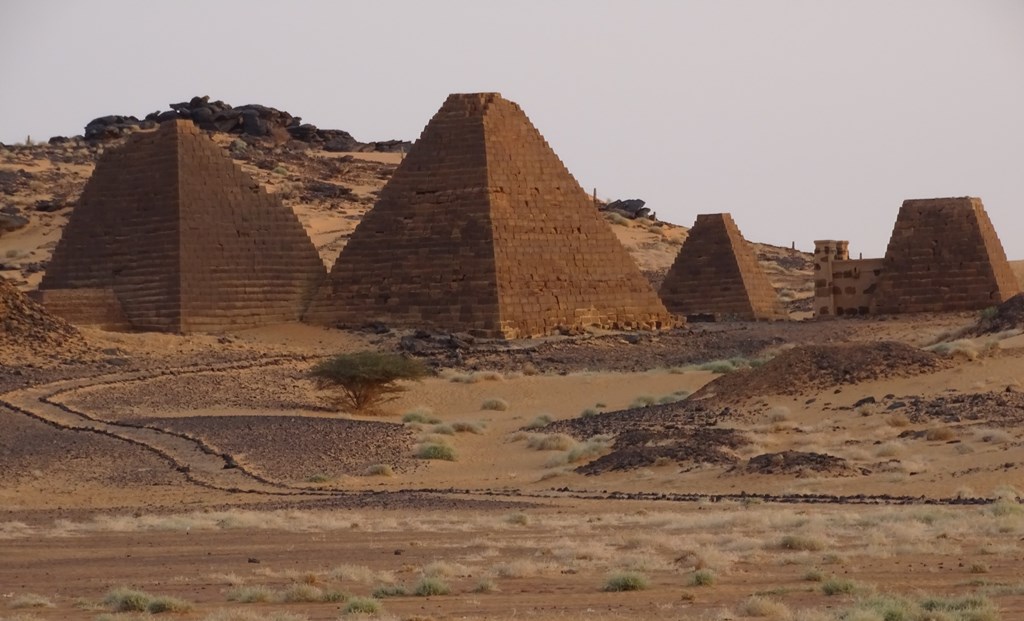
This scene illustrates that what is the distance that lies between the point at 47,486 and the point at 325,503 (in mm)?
3658

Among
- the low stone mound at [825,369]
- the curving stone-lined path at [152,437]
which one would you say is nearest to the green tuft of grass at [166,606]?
the curving stone-lined path at [152,437]

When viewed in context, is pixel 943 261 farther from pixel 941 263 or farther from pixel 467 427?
pixel 467 427

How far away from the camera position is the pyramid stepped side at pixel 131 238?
1567 inches

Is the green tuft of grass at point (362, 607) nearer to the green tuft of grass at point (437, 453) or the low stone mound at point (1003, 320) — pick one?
the green tuft of grass at point (437, 453)

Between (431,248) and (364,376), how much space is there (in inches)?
345

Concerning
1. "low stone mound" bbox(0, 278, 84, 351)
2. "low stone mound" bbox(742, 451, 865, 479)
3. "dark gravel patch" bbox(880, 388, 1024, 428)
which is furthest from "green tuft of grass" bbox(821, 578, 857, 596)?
"low stone mound" bbox(0, 278, 84, 351)

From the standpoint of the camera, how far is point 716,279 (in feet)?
159

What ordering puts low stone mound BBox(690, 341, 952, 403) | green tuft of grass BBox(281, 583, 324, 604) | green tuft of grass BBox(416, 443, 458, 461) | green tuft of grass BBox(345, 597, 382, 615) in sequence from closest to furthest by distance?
green tuft of grass BBox(345, 597, 382, 615) → green tuft of grass BBox(281, 583, 324, 604) → green tuft of grass BBox(416, 443, 458, 461) → low stone mound BBox(690, 341, 952, 403)

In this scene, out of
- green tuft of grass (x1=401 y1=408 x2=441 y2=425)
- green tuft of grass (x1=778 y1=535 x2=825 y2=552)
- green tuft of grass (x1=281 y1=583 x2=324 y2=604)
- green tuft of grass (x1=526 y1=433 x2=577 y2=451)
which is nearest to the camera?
green tuft of grass (x1=281 y1=583 x2=324 y2=604)

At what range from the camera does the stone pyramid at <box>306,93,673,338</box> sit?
129ft

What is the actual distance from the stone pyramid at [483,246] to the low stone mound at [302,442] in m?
10.6

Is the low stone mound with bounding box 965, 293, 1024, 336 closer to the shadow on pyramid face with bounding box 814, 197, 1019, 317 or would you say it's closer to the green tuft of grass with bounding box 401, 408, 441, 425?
the shadow on pyramid face with bounding box 814, 197, 1019, 317

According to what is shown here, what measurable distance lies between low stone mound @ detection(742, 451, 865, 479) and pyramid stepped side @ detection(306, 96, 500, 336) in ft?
55.1

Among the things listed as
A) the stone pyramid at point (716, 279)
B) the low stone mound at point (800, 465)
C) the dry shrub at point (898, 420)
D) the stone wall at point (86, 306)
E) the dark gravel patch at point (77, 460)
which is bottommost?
the dark gravel patch at point (77, 460)
